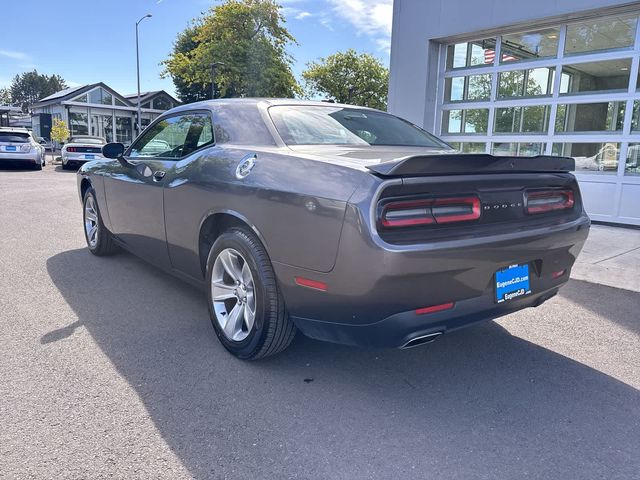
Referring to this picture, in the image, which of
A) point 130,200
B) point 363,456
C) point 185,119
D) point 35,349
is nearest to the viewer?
point 363,456

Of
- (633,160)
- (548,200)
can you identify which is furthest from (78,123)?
(548,200)

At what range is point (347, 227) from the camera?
2.23 metres

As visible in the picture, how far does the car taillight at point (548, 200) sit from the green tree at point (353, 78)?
35052 millimetres

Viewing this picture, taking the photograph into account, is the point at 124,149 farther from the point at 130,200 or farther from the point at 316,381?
the point at 316,381

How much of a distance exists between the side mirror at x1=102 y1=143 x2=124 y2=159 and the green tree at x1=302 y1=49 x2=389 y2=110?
33.8 meters

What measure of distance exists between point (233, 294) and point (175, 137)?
Result: 62.3 inches

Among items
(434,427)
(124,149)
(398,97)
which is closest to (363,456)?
(434,427)

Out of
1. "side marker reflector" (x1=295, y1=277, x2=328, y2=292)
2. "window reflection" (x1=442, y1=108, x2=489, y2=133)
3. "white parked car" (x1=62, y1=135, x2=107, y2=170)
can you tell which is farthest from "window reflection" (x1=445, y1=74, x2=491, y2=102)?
"white parked car" (x1=62, y1=135, x2=107, y2=170)

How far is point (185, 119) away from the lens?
154 inches

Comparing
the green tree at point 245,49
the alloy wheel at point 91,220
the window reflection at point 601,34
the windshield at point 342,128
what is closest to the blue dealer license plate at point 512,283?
the windshield at point 342,128

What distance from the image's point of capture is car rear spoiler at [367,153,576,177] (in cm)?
226

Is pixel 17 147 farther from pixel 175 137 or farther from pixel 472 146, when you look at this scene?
pixel 175 137

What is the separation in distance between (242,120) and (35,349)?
1.95 metres

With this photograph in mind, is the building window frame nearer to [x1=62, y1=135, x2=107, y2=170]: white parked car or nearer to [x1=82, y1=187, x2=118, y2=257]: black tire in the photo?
[x1=82, y1=187, x2=118, y2=257]: black tire
